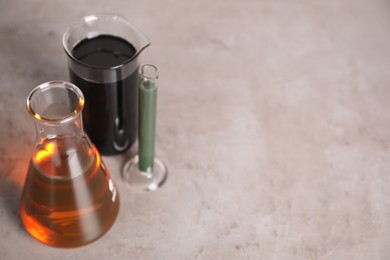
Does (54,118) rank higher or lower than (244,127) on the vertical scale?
higher

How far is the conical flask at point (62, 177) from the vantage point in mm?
644

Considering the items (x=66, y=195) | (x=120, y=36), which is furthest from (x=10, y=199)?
(x=120, y=36)

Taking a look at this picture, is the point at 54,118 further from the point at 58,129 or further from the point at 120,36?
the point at 120,36

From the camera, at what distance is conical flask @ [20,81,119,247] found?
644mm

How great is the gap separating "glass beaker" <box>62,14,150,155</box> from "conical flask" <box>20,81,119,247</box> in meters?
0.08

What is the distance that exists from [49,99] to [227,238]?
0.93 ft

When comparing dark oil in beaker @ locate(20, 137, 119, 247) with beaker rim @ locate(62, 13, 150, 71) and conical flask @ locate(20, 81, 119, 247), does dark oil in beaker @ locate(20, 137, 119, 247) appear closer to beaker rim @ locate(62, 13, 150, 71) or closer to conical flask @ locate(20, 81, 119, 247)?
conical flask @ locate(20, 81, 119, 247)

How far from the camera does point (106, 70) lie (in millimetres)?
706

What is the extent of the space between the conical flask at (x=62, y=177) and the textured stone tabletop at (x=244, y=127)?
3cm

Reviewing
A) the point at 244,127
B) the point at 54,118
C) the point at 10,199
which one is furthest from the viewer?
the point at 244,127

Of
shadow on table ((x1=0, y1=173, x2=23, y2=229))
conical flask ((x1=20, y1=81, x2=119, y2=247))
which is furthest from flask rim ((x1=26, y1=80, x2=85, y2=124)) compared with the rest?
shadow on table ((x1=0, y1=173, x2=23, y2=229))

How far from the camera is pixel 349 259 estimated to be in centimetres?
75

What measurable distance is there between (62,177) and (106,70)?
138 mm

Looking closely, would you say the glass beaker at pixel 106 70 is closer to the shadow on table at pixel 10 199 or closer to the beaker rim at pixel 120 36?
the beaker rim at pixel 120 36
